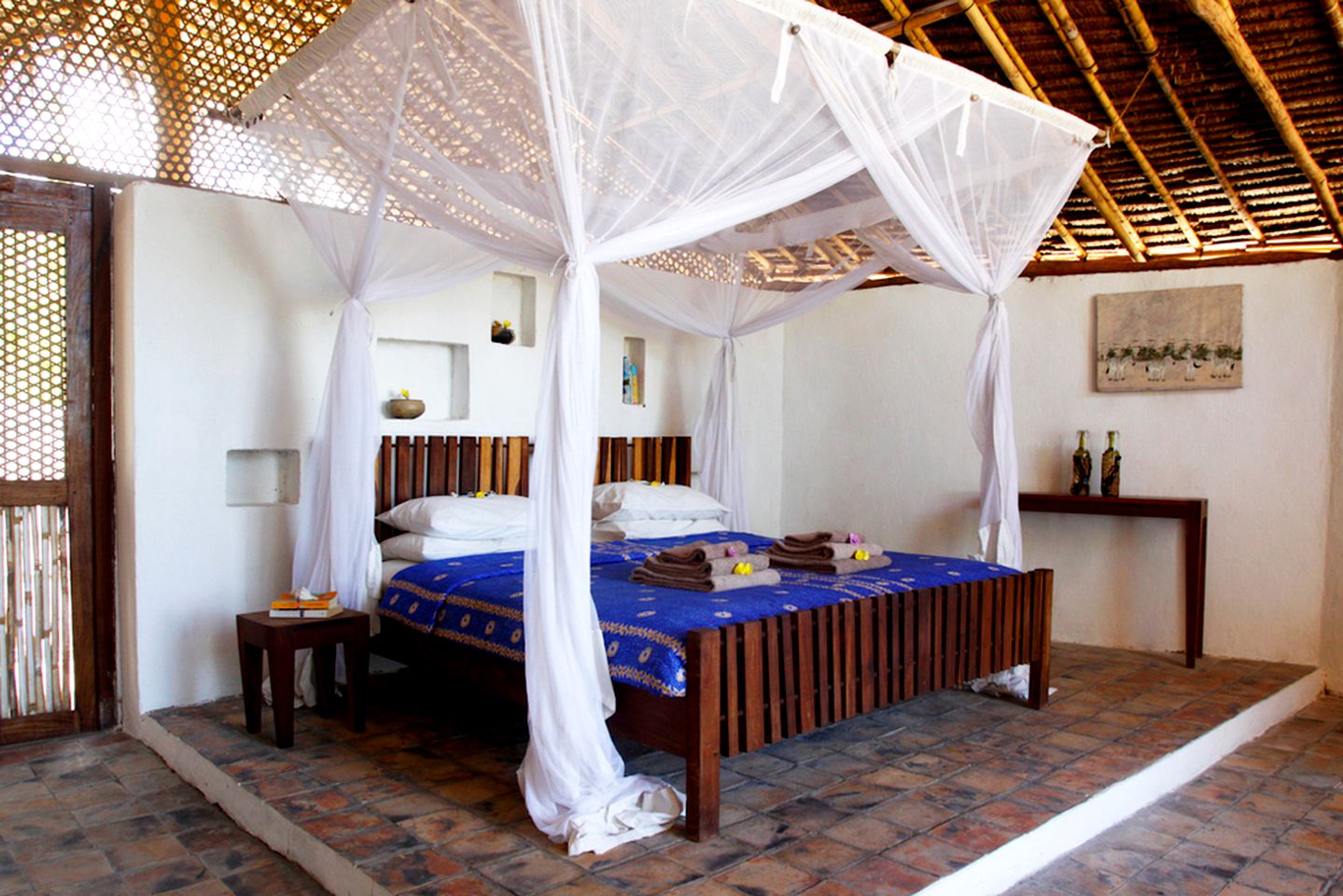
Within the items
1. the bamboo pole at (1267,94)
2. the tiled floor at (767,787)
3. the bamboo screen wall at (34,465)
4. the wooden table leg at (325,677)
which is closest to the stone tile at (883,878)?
the tiled floor at (767,787)

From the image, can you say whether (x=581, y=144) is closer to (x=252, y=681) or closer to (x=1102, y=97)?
(x=252, y=681)

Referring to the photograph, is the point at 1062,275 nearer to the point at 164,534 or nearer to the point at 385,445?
the point at 385,445

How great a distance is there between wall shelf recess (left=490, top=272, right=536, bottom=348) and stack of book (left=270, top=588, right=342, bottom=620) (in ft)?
6.08

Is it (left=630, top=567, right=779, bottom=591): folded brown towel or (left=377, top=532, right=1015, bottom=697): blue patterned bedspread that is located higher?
(left=630, top=567, right=779, bottom=591): folded brown towel

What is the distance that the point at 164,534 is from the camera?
12.1 ft

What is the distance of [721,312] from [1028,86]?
1819 mm

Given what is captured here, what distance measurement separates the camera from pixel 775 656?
112 inches

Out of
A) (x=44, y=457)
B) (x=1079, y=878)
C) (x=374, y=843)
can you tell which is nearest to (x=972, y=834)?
(x=1079, y=878)

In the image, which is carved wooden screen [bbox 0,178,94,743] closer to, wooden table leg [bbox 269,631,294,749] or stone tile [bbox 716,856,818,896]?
wooden table leg [bbox 269,631,294,749]

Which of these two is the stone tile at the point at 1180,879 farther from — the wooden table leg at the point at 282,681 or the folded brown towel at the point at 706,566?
the wooden table leg at the point at 282,681

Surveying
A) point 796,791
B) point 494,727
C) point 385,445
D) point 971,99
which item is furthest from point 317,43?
point 796,791

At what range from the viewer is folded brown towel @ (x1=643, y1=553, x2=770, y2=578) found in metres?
3.27

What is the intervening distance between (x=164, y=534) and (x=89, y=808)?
107 centimetres

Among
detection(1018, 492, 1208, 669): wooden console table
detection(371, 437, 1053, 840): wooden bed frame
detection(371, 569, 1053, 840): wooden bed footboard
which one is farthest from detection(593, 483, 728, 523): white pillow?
detection(1018, 492, 1208, 669): wooden console table
